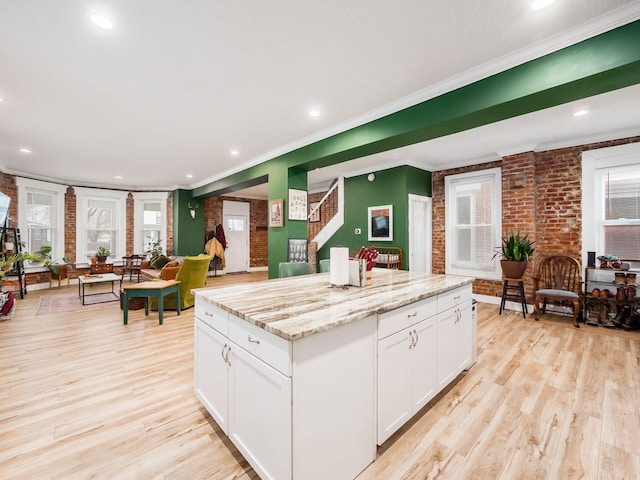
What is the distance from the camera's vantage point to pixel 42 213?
22.9 feet

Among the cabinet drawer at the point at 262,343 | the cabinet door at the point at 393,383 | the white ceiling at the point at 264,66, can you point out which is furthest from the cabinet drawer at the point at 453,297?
the white ceiling at the point at 264,66

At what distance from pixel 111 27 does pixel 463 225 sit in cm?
581

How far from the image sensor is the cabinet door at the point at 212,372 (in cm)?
170

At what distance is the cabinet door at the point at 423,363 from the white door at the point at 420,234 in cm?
375

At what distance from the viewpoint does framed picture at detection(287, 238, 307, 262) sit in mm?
4707

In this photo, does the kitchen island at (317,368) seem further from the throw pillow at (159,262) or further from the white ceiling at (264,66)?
the throw pillow at (159,262)

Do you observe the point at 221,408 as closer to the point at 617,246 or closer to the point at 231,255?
the point at 617,246

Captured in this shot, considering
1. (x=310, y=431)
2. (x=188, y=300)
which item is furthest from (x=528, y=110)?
(x=188, y=300)

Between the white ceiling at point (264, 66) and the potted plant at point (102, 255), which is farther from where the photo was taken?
the potted plant at point (102, 255)

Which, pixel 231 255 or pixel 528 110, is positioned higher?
pixel 528 110

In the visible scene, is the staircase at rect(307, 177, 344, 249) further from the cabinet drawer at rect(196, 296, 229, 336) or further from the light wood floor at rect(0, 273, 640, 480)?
the cabinet drawer at rect(196, 296, 229, 336)

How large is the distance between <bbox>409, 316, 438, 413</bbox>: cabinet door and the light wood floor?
0.55 ft

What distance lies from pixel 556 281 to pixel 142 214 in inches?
391

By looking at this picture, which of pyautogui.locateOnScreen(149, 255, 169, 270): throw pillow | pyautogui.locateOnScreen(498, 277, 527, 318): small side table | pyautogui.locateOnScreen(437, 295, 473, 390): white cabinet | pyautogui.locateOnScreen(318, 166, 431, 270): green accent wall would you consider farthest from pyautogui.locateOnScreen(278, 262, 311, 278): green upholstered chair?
pyautogui.locateOnScreen(149, 255, 169, 270): throw pillow
